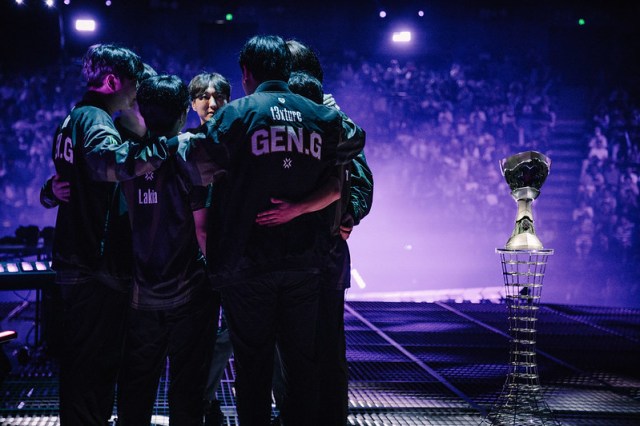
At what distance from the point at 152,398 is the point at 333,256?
741 millimetres

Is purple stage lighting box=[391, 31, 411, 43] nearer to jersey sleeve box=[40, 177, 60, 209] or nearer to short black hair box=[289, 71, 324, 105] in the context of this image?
short black hair box=[289, 71, 324, 105]

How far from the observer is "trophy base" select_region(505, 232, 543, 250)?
2.34 meters

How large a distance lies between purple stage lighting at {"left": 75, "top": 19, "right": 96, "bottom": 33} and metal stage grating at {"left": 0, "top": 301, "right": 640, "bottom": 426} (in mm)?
4876

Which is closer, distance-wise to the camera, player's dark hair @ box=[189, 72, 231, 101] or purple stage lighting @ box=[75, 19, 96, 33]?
player's dark hair @ box=[189, 72, 231, 101]

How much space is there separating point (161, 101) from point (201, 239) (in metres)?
0.45

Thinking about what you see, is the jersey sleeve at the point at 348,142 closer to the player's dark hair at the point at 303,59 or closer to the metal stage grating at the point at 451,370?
the player's dark hair at the point at 303,59

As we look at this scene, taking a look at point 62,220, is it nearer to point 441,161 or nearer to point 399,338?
point 399,338

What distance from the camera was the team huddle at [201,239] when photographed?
5.98ft

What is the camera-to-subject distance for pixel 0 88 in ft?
30.8

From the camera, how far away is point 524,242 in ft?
7.72

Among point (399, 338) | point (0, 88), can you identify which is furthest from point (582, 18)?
point (0, 88)

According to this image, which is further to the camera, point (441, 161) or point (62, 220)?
point (441, 161)

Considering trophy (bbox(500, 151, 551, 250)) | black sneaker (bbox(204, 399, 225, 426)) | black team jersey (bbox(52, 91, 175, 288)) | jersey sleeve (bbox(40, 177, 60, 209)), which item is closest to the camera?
black team jersey (bbox(52, 91, 175, 288))

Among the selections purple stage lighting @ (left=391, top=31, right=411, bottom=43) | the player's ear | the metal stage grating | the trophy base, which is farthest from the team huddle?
purple stage lighting @ (left=391, top=31, right=411, bottom=43)
